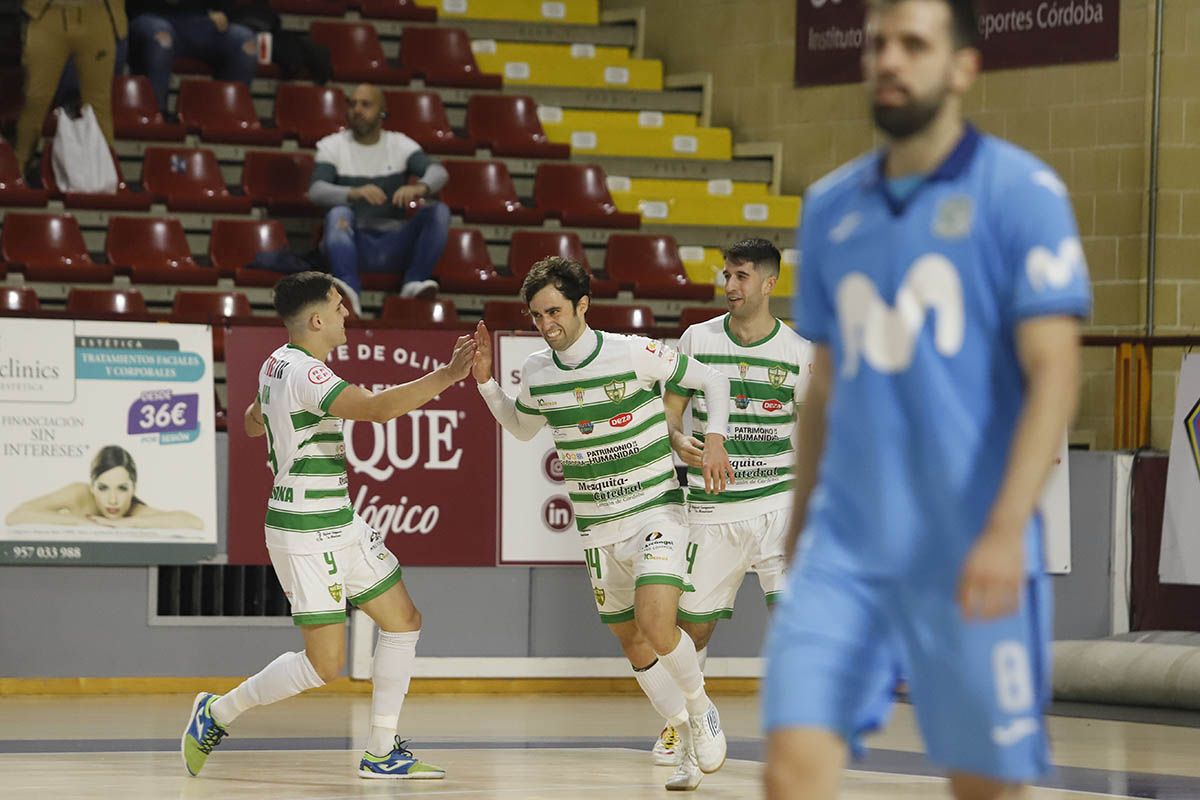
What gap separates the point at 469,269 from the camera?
532 inches

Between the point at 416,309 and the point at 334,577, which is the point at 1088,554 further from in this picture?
the point at 334,577

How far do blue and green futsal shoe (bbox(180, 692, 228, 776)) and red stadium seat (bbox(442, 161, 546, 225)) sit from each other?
738 centimetres

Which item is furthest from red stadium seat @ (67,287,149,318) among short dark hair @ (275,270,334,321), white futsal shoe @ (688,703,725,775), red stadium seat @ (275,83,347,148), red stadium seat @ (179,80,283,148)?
white futsal shoe @ (688,703,725,775)

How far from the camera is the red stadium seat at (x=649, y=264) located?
14039 millimetres

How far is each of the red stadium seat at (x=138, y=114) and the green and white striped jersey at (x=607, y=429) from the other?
25.0 feet

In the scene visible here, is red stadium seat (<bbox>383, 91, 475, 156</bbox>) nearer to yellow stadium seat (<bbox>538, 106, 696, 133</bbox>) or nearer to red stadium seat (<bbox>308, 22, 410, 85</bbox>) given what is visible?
red stadium seat (<bbox>308, 22, 410, 85</bbox>)

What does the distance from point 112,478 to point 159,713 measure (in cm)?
139

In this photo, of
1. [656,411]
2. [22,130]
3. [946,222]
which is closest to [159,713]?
[656,411]

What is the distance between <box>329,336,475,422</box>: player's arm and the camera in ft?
22.1

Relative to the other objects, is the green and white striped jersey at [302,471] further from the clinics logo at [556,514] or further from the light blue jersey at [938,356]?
the light blue jersey at [938,356]

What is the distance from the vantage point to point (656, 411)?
24.3 feet

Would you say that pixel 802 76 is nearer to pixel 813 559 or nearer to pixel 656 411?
pixel 656 411

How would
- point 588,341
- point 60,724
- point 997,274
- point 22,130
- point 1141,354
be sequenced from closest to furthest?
point 997,274 < point 588,341 < point 60,724 < point 1141,354 < point 22,130

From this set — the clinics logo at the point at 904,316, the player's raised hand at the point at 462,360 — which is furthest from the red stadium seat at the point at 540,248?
the clinics logo at the point at 904,316
